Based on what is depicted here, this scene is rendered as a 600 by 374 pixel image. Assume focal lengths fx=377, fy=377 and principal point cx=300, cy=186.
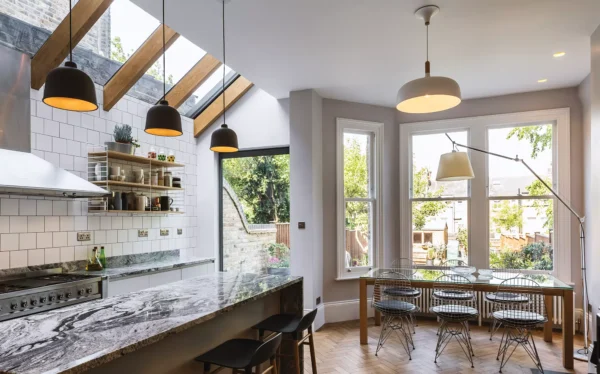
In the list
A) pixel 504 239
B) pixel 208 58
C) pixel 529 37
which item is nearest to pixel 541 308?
pixel 504 239

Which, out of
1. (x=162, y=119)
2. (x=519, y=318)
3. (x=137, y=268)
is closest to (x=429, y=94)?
(x=162, y=119)

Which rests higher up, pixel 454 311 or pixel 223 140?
pixel 223 140

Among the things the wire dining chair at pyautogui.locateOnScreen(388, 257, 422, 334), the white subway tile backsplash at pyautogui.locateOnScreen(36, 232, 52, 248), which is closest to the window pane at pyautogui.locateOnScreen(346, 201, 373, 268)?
the wire dining chair at pyautogui.locateOnScreen(388, 257, 422, 334)

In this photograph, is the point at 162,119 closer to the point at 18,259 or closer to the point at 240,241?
the point at 18,259

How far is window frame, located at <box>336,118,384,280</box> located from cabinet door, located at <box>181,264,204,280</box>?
1.76m

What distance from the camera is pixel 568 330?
3457 millimetres

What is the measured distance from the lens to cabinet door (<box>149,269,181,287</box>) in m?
3.95

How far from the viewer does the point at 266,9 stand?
9.12 ft

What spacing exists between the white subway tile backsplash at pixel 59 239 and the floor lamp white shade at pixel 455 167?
3.79 meters

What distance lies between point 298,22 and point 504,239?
12.6 feet

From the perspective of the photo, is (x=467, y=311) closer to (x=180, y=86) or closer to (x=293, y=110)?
(x=293, y=110)

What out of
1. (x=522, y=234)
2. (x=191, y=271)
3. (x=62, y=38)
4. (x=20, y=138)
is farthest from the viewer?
(x=522, y=234)

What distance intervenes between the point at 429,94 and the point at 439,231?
3150 mm

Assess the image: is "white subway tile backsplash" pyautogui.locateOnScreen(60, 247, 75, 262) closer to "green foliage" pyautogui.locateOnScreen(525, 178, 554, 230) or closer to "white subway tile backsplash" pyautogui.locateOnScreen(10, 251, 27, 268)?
"white subway tile backsplash" pyautogui.locateOnScreen(10, 251, 27, 268)
